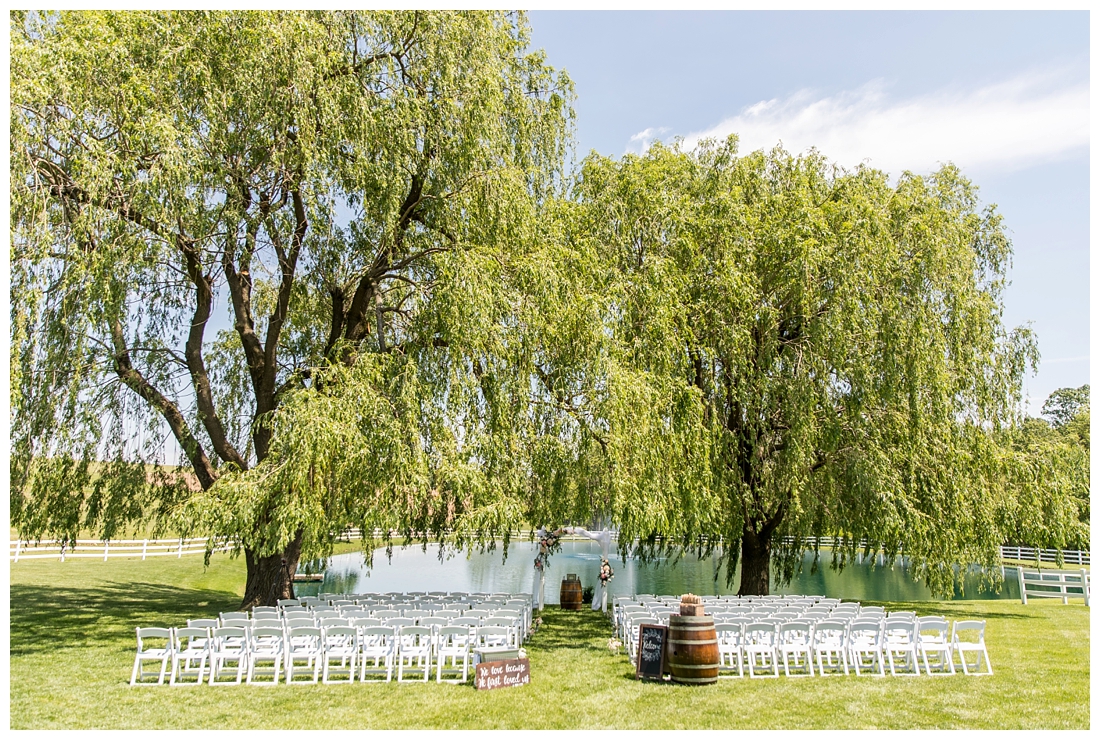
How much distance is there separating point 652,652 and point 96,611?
12014mm

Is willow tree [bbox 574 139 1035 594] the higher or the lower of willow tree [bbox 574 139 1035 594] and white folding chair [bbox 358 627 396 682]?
the higher

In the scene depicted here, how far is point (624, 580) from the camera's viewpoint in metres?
29.0

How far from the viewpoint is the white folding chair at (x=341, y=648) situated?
8852 mm

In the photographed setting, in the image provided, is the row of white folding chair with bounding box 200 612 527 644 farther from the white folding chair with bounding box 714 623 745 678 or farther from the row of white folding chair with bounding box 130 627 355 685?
the white folding chair with bounding box 714 623 745 678

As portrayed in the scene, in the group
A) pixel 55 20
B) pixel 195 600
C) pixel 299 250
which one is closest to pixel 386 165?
pixel 299 250

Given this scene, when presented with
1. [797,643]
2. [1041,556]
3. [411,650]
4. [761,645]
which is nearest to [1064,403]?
[1041,556]

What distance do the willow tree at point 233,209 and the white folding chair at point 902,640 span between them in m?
5.55

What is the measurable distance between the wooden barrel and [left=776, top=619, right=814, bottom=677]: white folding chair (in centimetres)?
93

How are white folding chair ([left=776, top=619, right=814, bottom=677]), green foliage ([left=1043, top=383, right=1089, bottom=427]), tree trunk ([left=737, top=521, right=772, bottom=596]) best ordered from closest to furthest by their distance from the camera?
white folding chair ([left=776, top=619, right=814, bottom=677])
tree trunk ([left=737, top=521, right=772, bottom=596])
green foliage ([left=1043, top=383, right=1089, bottom=427])

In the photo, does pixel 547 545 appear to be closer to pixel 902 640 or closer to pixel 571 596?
pixel 571 596

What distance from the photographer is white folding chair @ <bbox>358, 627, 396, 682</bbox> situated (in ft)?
29.2

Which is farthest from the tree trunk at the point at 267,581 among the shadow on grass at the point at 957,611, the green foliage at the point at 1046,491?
the green foliage at the point at 1046,491

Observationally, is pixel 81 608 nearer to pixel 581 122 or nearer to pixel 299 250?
pixel 299 250

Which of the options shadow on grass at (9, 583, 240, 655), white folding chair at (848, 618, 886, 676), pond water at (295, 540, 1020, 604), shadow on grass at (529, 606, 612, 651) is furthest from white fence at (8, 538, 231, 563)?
white folding chair at (848, 618, 886, 676)
